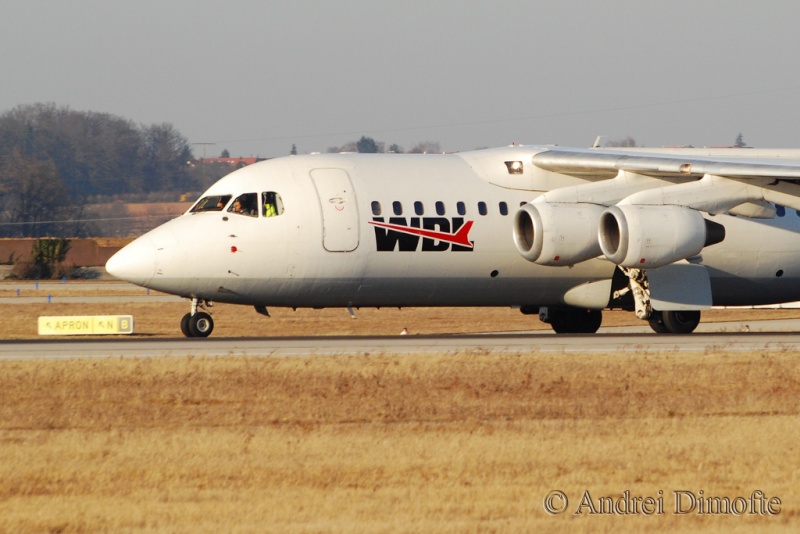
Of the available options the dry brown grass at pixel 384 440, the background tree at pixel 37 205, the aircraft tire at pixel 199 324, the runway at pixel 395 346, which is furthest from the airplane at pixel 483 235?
the background tree at pixel 37 205

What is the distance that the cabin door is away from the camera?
76.5 feet

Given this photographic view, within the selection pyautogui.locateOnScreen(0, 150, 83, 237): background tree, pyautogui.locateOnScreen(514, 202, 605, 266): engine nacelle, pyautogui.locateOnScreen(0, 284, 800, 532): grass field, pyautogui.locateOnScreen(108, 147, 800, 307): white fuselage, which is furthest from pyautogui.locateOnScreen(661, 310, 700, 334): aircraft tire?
pyautogui.locateOnScreen(0, 150, 83, 237): background tree

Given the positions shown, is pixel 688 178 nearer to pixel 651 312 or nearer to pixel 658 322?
pixel 651 312

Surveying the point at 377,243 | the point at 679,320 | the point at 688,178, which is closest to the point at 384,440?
the point at 377,243

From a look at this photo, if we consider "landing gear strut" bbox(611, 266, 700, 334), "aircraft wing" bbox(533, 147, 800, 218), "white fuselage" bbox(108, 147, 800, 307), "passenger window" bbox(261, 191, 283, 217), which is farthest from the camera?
"landing gear strut" bbox(611, 266, 700, 334)

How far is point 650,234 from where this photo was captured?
23.0 metres

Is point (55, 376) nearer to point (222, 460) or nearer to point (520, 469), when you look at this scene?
point (222, 460)

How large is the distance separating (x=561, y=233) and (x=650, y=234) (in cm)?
158

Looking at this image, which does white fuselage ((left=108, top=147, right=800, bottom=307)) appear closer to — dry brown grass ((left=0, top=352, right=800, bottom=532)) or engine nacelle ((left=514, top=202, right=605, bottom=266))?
engine nacelle ((left=514, top=202, right=605, bottom=266))

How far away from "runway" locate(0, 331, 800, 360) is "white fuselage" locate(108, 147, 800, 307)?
94 cm

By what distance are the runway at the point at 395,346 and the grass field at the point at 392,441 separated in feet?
3.21

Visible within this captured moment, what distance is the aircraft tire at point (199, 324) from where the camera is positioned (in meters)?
24.0

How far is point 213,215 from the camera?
77.3ft

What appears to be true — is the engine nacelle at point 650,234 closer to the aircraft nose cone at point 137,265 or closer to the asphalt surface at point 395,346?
the asphalt surface at point 395,346
